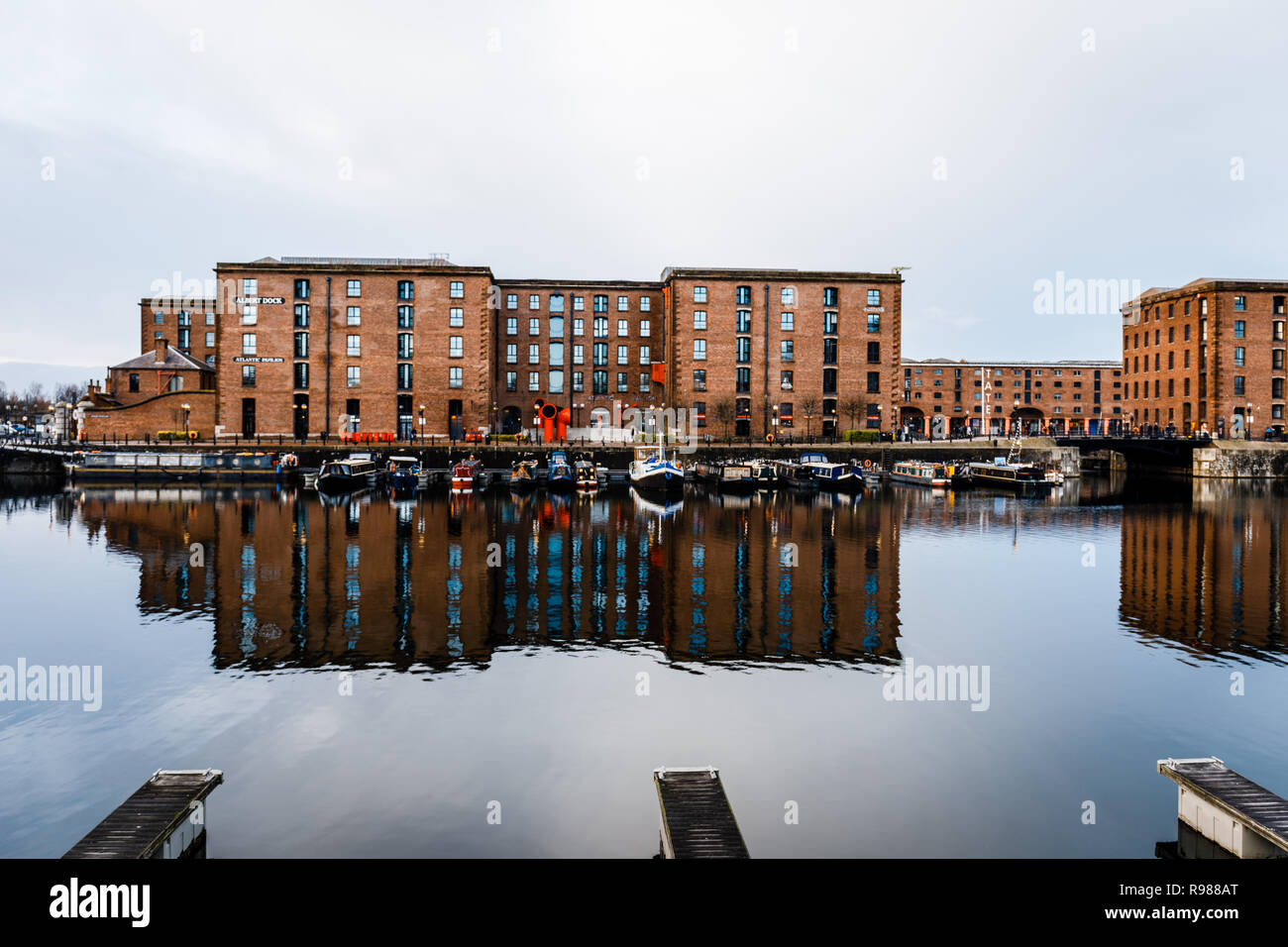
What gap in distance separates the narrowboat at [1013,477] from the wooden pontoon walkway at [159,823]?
6481cm

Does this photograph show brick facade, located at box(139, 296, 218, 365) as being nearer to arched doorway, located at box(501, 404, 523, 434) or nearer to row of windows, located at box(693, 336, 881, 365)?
arched doorway, located at box(501, 404, 523, 434)

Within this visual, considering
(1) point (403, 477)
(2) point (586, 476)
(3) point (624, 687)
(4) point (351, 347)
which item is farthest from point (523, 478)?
(3) point (624, 687)

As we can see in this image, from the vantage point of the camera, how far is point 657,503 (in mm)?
52125

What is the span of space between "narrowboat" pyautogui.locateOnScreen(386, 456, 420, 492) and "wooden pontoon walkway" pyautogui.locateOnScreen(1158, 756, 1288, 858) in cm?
5384

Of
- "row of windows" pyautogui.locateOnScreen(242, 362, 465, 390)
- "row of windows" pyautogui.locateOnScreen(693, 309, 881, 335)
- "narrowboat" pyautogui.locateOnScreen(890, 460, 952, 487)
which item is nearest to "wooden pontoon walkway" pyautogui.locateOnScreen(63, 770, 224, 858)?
"narrowboat" pyautogui.locateOnScreen(890, 460, 952, 487)

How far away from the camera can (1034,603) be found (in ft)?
79.9

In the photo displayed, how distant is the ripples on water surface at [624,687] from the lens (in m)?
10.9

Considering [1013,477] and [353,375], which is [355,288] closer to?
[353,375]

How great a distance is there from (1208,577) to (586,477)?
141 feet

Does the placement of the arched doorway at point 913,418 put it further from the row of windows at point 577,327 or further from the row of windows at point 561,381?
the row of windows at point 561,381

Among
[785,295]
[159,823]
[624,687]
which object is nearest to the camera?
[159,823]

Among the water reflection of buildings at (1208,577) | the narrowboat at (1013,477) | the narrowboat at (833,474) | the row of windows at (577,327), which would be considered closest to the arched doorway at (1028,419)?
the narrowboat at (1013,477)
